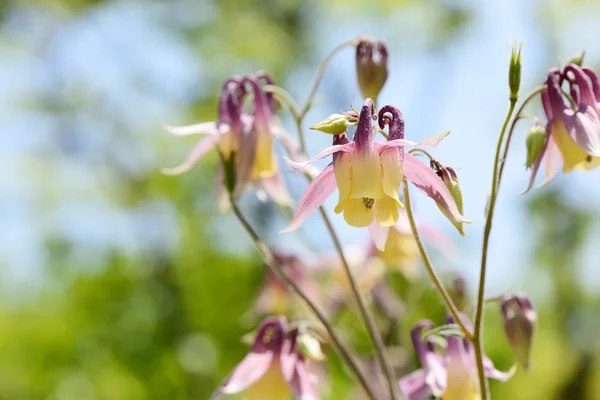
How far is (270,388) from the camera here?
1.20 meters

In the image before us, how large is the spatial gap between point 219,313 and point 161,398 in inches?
46.0

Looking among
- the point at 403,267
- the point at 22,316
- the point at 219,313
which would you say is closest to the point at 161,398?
the point at 219,313

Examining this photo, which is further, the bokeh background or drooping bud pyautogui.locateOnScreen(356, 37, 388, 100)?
the bokeh background

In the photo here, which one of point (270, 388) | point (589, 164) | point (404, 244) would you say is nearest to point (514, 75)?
point (589, 164)

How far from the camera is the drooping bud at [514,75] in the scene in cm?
96

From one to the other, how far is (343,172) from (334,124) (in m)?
0.08

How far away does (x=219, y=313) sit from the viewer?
7918 mm

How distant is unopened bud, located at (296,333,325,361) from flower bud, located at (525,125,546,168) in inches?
19.1

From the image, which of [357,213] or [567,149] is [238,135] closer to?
[357,213]

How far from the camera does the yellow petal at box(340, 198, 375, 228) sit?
3.17 feet

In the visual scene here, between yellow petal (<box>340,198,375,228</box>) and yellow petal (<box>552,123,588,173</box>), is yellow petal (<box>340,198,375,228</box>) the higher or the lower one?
the lower one

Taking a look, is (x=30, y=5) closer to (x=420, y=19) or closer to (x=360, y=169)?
(x=420, y=19)

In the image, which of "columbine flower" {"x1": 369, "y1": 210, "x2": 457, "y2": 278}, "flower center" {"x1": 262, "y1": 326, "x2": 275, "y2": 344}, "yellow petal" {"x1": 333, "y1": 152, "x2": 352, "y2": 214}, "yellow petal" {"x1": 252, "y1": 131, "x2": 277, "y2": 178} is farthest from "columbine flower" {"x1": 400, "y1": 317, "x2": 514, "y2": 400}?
"columbine flower" {"x1": 369, "y1": 210, "x2": 457, "y2": 278}

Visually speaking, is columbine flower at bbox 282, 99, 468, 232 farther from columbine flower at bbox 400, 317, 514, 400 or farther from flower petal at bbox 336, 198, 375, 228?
columbine flower at bbox 400, 317, 514, 400
